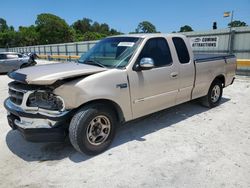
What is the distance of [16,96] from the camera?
368 centimetres

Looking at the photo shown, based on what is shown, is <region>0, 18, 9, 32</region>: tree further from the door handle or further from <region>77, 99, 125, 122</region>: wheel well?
<region>77, 99, 125, 122</region>: wheel well

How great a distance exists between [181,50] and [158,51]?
708 millimetres

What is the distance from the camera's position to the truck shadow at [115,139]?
150 inches

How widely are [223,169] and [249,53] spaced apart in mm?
11043

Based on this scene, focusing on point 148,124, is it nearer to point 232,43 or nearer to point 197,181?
point 197,181

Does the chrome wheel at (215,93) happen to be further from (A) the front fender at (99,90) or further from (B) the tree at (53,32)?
(B) the tree at (53,32)

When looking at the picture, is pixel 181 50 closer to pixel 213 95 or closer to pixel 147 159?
pixel 213 95

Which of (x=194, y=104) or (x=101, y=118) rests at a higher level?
(x=101, y=118)

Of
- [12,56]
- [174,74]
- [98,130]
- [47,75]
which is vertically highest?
[12,56]

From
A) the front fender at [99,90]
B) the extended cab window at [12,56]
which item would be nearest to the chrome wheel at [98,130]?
the front fender at [99,90]

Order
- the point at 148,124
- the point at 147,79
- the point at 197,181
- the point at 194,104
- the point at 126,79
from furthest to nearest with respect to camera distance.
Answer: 1. the point at 194,104
2. the point at 148,124
3. the point at 147,79
4. the point at 126,79
5. the point at 197,181

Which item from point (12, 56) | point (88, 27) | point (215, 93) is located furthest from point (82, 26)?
point (215, 93)

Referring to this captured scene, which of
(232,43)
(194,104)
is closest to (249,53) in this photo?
(232,43)

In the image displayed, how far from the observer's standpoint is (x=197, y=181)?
3.06 m
